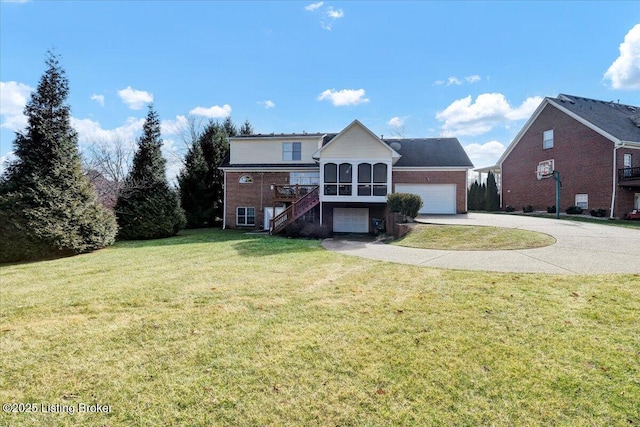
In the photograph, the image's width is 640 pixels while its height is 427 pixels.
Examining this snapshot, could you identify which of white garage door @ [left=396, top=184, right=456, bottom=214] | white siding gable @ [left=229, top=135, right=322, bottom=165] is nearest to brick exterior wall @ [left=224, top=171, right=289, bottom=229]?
white siding gable @ [left=229, top=135, right=322, bottom=165]

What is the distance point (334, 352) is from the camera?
3.66 m

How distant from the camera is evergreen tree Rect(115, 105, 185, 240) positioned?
18422 mm

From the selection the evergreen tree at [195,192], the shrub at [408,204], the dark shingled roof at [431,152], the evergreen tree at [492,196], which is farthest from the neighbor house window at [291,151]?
the evergreen tree at [492,196]

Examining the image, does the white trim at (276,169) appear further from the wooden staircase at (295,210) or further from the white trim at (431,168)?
the white trim at (431,168)

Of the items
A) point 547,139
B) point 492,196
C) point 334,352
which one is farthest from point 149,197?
point 492,196

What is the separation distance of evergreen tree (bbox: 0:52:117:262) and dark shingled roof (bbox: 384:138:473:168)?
19.0m

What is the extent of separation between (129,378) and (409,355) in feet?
10.2

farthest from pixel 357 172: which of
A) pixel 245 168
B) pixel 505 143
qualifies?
pixel 505 143

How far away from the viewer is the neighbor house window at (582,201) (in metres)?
22.5

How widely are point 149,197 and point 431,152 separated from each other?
19796 millimetres

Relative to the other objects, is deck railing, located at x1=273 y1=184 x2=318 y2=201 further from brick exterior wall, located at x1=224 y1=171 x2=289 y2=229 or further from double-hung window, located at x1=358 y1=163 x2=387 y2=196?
double-hung window, located at x1=358 y1=163 x2=387 y2=196

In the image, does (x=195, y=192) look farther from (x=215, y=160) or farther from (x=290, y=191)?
(x=290, y=191)

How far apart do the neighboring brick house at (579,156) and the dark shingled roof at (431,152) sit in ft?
28.9

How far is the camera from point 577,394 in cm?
288
